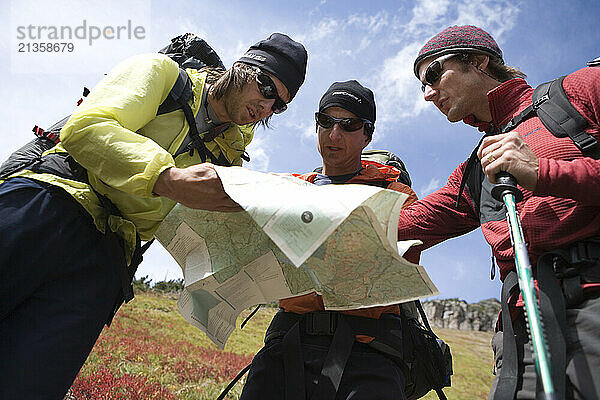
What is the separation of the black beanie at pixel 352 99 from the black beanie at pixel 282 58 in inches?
14.9

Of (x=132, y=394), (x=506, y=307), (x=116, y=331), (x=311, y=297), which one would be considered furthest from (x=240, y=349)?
(x=506, y=307)

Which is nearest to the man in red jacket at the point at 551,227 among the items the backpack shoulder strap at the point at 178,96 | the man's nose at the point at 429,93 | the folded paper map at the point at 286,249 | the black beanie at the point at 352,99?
the man's nose at the point at 429,93

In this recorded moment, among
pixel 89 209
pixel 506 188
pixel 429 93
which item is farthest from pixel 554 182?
pixel 89 209

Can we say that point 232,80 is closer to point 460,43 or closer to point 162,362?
point 460,43

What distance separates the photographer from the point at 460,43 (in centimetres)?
329

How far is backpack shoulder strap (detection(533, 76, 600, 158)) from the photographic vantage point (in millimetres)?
2312

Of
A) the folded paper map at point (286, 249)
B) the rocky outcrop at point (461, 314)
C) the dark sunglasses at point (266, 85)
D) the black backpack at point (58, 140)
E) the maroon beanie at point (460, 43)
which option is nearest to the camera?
the folded paper map at point (286, 249)

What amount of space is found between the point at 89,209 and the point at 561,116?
3.00 m

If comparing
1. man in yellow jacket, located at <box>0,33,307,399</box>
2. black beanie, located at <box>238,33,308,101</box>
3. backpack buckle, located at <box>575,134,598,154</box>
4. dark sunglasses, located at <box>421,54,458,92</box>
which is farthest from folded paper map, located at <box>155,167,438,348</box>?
dark sunglasses, located at <box>421,54,458,92</box>

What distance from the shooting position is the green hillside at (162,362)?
23.5 feet

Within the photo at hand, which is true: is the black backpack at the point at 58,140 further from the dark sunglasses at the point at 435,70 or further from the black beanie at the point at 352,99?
the dark sunglasses at the point at 435,70

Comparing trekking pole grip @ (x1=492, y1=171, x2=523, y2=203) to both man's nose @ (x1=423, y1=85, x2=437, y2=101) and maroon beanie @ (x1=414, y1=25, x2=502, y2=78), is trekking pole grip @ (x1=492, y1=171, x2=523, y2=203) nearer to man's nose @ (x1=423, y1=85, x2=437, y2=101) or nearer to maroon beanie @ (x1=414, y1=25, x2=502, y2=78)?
man's nose @ (x1=423, y1=85, x2=437, y2=101)

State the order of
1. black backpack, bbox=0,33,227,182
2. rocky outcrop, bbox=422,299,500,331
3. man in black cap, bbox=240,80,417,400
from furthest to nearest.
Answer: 1. rocky outcrop, bbox=422,299,500,331
2. man in black cap, bbox=240,80,417,400
3. black backpack, bbox=0,33,227,182

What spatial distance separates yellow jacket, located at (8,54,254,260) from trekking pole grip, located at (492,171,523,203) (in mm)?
1755
